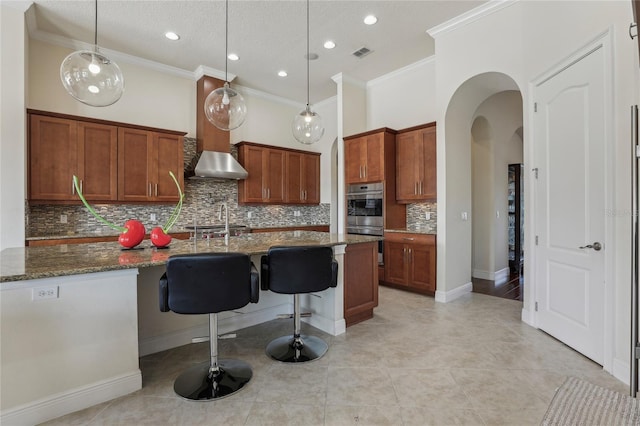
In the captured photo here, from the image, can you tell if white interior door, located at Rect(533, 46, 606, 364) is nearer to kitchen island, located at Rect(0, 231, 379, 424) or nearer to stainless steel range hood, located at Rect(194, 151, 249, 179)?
kitchen island, located at Rect(0, 231, 379, 424)

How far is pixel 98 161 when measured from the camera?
Answer: 4.19 m

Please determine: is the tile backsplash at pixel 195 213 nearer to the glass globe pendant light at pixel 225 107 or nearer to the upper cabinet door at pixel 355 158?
the upper cabinet door at pixel 355 158

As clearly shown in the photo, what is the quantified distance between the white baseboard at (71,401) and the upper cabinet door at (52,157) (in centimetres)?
303

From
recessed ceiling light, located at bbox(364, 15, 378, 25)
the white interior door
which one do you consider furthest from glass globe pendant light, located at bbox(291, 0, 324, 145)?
the white interior door

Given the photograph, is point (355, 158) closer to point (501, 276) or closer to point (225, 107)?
point (225, 107)

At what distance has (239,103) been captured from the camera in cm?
284

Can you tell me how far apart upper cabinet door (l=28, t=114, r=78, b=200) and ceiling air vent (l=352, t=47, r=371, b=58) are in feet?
13.3

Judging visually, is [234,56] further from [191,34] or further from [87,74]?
[87,74]

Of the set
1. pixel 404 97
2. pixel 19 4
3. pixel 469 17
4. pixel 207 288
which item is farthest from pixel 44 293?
pixel 404 97

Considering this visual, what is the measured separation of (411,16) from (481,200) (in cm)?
318

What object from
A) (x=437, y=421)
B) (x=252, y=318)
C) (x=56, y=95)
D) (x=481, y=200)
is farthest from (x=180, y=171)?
(x=481, y=200)

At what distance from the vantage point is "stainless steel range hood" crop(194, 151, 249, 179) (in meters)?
4.88

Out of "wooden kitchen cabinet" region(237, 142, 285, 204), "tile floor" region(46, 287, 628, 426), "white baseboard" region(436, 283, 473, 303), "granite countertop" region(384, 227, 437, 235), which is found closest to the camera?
"tile floor" region(46, 287, 628, 426)

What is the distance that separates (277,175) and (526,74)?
4197 mm
